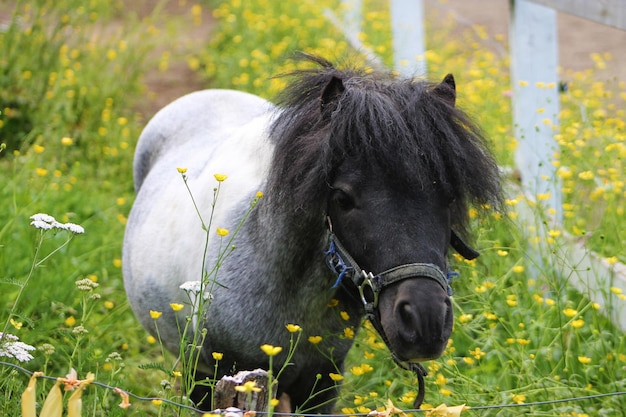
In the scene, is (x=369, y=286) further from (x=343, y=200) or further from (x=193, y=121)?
(x=193, y=121)

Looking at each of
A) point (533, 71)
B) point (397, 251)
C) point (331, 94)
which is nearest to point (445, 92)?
point (331, 94)

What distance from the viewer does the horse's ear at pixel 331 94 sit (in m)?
2.84

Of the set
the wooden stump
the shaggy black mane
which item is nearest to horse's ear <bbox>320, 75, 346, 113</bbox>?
the shaggy black mane

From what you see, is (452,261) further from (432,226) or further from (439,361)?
(432,226)

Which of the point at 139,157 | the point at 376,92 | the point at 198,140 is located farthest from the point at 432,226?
the point at 139,157

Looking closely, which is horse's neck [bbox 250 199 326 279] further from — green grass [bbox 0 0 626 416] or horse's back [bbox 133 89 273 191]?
horse's back [bbox 133 89 273 191]

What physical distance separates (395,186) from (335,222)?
25cm

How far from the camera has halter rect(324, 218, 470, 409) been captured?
2.52 m

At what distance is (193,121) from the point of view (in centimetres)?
458

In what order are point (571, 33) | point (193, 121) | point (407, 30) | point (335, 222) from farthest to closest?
point (571, 33) < point (407, 30) < point (193, 121) < point (335, 222)

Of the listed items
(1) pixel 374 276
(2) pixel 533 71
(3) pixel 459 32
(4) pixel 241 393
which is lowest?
(4) pixel 241 393

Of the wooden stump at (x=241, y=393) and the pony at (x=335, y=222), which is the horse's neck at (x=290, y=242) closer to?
the pony at (x=335, y=222)

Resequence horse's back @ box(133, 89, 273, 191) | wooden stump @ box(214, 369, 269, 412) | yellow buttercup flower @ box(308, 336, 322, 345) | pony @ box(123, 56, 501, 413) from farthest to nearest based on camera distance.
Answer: horse's back @ box(133, 89, 273, 191) < yellow buttercup flower @ box(308, 336, 322, 345) < pony @ box(123, 56, 501, 413) < wooden stump @ box(214, 369, 269, 412)

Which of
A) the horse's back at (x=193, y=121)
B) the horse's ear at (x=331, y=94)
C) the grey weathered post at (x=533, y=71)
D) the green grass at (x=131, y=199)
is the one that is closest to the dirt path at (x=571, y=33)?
the green grass at (x=131, y=199)
